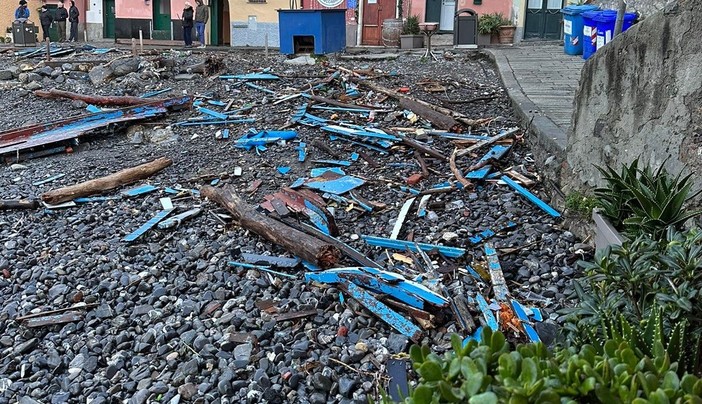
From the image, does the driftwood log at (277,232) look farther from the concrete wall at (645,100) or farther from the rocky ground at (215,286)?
the concrete wall at (645,100)

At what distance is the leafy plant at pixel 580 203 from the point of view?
5.04m

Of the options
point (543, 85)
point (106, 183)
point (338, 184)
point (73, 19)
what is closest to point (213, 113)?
point (106, 183)

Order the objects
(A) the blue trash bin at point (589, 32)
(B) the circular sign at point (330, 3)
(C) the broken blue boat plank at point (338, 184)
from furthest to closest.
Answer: (B) the circular sign at point (330, 3)
(A) the blue trash bin at point (589, 32)
(C) the broken blue boat plank at point (338, 184)

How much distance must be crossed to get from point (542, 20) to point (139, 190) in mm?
18992

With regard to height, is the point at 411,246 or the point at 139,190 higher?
the point at 411,246

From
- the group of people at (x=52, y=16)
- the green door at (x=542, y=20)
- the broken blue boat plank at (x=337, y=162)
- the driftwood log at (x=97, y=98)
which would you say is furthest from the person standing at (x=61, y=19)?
the broken blue boat plank at (x=337, y=162)

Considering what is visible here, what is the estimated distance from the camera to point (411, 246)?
210 inches

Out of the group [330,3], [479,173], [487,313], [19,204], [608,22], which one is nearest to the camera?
[487,313]

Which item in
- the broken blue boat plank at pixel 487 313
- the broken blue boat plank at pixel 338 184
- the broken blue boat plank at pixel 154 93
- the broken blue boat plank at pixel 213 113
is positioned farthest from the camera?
the broken blue boat plank at pixel 154 93

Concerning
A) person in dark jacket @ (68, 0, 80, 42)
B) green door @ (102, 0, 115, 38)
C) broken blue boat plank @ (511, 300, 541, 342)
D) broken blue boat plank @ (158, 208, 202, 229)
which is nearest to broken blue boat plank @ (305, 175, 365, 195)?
broken blue boat plank @ (158, 208, 202, 229)

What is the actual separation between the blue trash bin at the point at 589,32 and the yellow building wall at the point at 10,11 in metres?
24.0

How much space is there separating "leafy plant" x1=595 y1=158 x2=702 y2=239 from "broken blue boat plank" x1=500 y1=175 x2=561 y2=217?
4.79 feet

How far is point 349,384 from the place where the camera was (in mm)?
3770

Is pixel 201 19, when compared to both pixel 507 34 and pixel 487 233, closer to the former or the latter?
pixel 507 34
